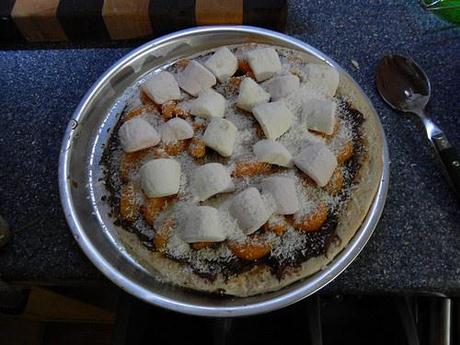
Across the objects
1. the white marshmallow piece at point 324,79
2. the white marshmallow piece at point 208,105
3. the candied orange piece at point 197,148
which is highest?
the white marshmallow piece at point 324,79

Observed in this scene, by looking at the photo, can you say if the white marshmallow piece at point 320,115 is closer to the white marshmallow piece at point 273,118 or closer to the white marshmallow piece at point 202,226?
the white marshmallow piece at point 273,118

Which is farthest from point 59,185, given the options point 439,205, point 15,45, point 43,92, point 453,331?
point 453,331

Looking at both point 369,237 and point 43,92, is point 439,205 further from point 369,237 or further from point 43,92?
point 43,92

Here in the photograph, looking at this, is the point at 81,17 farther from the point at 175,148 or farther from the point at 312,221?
the point at 312,221

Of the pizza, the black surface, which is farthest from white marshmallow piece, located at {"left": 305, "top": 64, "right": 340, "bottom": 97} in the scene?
the black surface

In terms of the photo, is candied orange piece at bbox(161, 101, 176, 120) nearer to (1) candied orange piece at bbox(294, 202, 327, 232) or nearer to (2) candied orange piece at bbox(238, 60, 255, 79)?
(2) candied orange piece at bbox(238, 60, 255, 79)

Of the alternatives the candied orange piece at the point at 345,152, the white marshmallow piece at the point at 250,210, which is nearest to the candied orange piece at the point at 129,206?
the white marshmallow piece at the point at 250,210
